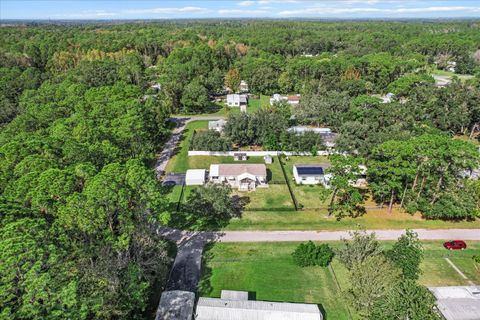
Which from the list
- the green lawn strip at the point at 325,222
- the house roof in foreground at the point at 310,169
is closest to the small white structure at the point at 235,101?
the house roof in foreground at the point at 310,169

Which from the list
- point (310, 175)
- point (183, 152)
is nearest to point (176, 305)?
point (310, 175)

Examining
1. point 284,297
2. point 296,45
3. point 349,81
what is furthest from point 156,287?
point 296,45

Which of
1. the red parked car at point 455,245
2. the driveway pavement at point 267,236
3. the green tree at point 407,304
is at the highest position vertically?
the green tree at point 407,304

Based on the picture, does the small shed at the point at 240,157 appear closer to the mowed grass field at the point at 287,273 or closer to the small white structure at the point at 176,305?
the mowed grass field at the point at 287,273

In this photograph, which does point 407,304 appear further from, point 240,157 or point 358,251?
point 240,157

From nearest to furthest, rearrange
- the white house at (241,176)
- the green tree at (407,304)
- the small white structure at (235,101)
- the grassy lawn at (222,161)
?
the green tree at (407,304) < the white house at (241,176) < the grassy lawn at (222,161) < the small white structure at (235,101)

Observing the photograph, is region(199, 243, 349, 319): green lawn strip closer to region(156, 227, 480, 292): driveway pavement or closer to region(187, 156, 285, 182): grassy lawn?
region(156, 227, 480, 292): driveway pavement
